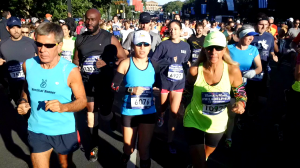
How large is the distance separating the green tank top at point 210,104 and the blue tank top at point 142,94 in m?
0.58

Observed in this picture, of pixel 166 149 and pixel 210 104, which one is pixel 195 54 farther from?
pixel 210 104

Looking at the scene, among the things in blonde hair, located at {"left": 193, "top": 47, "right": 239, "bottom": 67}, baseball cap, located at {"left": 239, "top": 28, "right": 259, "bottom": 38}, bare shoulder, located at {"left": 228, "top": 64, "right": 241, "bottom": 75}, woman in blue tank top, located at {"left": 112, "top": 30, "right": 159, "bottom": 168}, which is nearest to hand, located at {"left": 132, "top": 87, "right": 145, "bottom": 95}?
woman in blue tank top, located at {"left": 112, "top": 30, "right": 159, "bottom": 168}

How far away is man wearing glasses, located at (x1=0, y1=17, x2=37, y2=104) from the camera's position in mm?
4340

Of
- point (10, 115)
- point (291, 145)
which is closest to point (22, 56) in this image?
point (10, 115)

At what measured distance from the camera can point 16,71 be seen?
4398 mm

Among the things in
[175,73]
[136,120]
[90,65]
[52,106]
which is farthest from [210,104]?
[90,65]

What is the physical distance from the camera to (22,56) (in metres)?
4.42

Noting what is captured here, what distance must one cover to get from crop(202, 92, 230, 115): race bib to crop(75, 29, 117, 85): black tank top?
6.16ft

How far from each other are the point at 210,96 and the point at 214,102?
81 millimetres

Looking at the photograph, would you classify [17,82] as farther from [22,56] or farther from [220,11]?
[220,11]

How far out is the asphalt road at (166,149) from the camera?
388 cm

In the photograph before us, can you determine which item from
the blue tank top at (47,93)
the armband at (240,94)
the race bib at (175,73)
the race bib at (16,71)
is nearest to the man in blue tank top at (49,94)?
the blue tank top at (47,93)

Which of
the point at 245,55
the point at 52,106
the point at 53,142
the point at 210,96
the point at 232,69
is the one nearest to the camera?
the point at 52,106

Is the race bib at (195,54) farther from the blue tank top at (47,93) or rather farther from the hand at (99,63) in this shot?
the blue tank top at (47,93)
